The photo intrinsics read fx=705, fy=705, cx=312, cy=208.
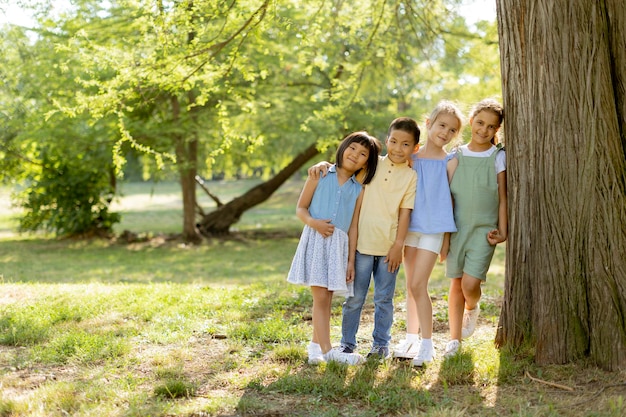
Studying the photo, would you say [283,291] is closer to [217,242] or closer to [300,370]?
[300,370]

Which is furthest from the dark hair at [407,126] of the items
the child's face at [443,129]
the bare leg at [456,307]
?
the bare leg at [456,307]

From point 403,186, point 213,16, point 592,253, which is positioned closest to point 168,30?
point 213,16

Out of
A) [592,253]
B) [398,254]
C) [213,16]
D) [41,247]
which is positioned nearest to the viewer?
[592,253]

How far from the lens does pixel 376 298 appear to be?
468cm

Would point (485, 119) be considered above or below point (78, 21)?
below

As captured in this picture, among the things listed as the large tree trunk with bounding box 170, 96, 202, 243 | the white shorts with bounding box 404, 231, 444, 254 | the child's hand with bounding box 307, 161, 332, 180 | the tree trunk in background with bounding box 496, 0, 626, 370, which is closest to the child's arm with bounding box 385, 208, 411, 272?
the white shorts with bounding box 404, 231, 444, 254

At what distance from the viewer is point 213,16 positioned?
643 cm

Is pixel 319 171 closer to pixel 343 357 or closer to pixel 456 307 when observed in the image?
pixel 343 357

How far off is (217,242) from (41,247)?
418cm

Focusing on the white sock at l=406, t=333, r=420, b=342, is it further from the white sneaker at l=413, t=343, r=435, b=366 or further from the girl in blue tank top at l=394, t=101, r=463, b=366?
the white sneaker at l=413, t=343, r=435, b=366

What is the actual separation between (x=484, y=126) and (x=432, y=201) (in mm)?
595

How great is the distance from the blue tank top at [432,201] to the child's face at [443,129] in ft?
0.47

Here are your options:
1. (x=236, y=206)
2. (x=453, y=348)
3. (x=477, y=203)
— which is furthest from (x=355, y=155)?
(x=236, y=206)

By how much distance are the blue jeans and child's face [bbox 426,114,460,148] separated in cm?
85
